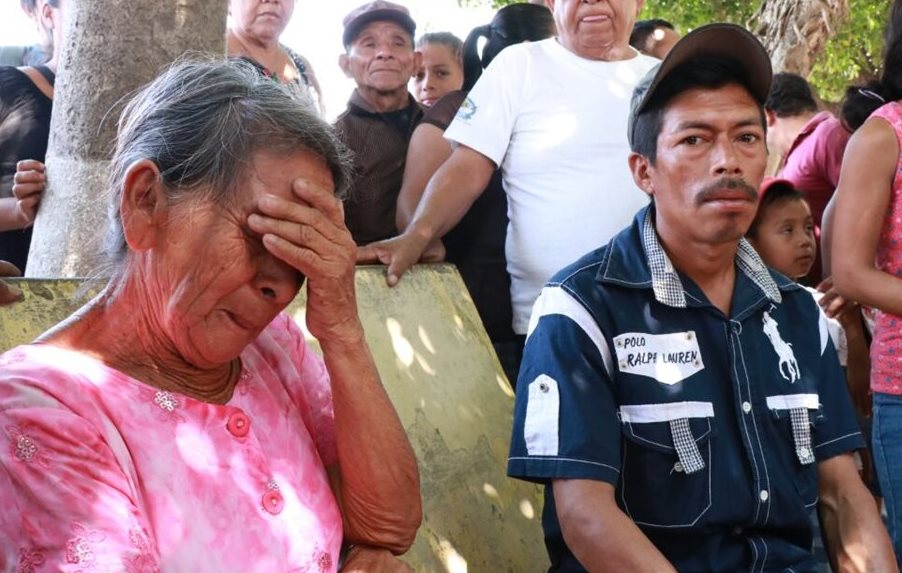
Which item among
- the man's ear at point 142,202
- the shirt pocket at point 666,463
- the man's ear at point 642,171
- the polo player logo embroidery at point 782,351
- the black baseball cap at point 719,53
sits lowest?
the shirt pocket at point 666,463

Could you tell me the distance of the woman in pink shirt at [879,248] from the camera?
339cm

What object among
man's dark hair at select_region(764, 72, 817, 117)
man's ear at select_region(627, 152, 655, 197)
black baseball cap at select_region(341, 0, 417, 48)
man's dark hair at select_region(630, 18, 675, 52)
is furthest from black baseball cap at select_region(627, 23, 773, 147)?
man's dark hair at select_region(764, 72, 817, 117)

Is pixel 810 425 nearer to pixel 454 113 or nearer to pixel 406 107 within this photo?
pixel 454 113

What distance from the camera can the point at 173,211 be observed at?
185cm

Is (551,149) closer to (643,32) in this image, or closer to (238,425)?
(643,32)

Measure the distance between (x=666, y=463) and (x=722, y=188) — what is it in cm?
73

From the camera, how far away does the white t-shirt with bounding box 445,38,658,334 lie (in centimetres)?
387

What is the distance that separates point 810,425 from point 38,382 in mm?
1898

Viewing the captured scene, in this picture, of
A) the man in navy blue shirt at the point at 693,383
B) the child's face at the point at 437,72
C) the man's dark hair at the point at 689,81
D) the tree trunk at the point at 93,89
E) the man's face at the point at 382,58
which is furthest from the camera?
the child's face at the point at 437,72

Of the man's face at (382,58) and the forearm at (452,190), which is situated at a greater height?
the man's face at (382,58)

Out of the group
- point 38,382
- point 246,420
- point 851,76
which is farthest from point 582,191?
point 851,76

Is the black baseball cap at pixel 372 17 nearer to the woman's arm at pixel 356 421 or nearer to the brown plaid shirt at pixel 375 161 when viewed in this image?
the brown plaid shirt at pixel 375 161

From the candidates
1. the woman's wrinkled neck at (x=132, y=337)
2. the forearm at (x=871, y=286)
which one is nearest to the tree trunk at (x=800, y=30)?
the forearm at (x=871, y=286)

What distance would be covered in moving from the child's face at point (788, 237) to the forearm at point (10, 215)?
10.4 feet
